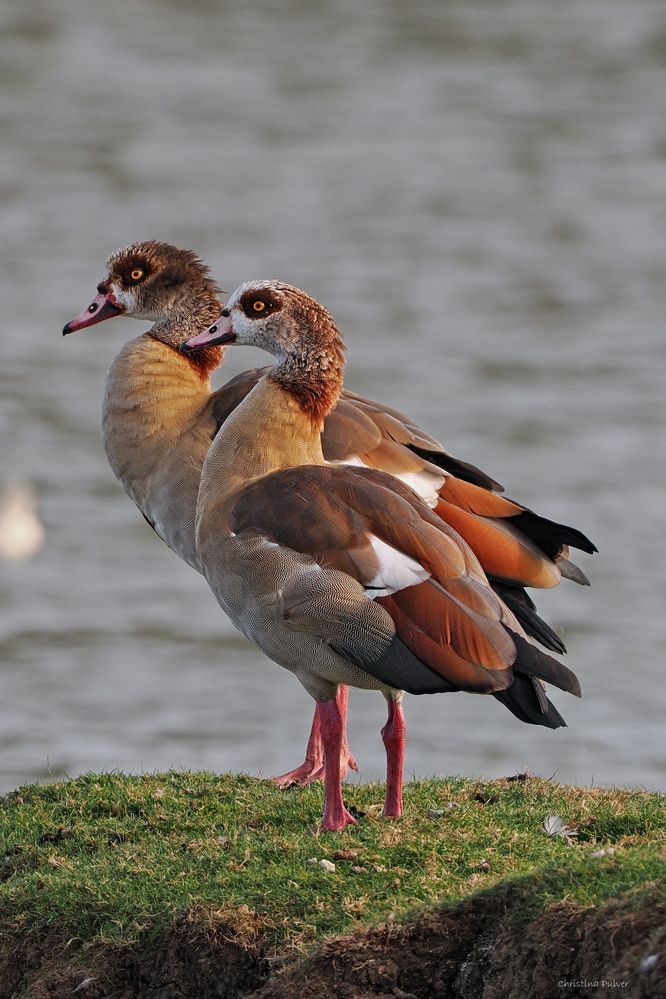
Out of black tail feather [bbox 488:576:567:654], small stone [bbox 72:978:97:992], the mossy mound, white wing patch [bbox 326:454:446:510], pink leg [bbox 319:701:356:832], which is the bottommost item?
small stone [bbox 72:978:97:992]

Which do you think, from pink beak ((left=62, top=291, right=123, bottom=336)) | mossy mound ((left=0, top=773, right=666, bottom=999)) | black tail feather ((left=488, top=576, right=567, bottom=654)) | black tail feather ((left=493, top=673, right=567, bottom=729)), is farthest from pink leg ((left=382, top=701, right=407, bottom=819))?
pink beak ((left=62, top=291, right=123, bottom=336))

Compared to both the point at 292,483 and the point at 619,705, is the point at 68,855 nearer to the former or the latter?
the point at 292,483

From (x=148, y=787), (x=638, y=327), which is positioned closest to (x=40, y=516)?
(x=638, y=327)

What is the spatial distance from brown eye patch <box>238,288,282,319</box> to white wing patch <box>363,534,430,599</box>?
119cm

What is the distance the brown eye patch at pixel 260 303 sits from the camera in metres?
7.05

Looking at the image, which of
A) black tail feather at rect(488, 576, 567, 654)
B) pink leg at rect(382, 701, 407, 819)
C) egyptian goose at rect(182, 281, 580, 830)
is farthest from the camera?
black tail feather at rect(488, 576, 567, 654)

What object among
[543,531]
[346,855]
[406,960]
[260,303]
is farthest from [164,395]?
[406,960]

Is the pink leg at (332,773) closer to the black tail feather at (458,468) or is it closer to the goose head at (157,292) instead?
the black tail feather at (458,468)

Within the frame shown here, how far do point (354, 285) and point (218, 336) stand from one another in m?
13.2

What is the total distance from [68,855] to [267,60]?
2170 cm

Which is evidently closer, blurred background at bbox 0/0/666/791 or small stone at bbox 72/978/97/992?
small stone at bbox 72/978/97/992

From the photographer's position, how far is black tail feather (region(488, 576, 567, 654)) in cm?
688

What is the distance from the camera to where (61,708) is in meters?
12.4

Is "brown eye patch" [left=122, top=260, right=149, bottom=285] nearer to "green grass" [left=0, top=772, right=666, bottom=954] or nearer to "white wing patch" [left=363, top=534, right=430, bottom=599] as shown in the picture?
"green grass" [left=0, top=772, right=666, bottom=954]
